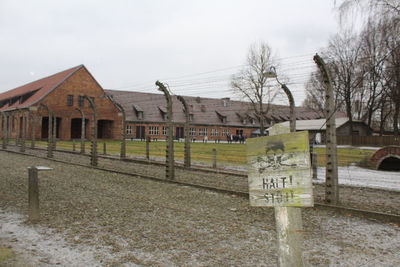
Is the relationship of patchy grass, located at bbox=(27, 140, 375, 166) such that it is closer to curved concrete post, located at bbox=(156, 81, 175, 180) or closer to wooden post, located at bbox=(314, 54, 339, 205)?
curved concrete post, located at bbox=(156, 81, 175, 180)

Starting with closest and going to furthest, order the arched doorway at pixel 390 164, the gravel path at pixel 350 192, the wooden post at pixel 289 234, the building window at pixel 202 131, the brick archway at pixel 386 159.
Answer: the wooden post at pixel 289 234, the gravel path at pixel 350 192, the brick archway at pixel 386 159, the arched doorway at pixel 390 164, the building window at pixel 202 131

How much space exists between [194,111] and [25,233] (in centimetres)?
5766

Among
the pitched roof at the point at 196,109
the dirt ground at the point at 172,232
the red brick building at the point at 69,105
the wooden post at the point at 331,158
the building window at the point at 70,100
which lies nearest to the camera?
the dirt ground at the point at 172,232

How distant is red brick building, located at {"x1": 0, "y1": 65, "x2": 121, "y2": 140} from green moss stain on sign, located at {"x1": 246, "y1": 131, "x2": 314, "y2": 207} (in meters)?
44.4

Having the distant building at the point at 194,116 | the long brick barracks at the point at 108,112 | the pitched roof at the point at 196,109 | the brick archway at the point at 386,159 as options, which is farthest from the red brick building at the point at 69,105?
the brick archway at the point at 386,159

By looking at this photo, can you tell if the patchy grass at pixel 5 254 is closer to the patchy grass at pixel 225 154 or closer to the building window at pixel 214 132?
the patchy grass at pixel 225 154

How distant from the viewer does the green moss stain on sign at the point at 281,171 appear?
2.82 meters

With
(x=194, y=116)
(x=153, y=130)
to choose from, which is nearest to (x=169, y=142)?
(x=153, y=130)

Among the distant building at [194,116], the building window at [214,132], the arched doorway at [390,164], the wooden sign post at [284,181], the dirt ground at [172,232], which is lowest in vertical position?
the dirt ground at [172,232]

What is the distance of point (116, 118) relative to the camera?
5172 centimetres

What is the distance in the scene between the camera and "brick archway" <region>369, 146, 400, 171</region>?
1502cm

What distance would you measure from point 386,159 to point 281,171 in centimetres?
1618

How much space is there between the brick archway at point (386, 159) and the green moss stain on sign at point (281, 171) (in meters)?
13.9

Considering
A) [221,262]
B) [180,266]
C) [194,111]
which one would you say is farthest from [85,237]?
[194,111]
